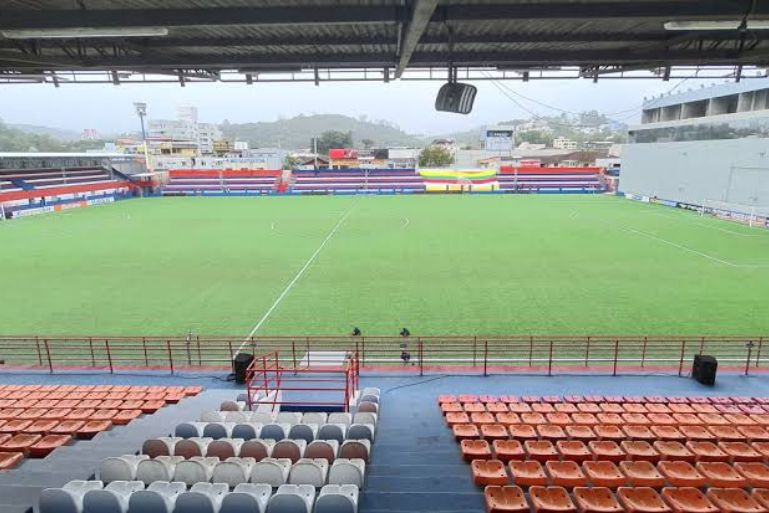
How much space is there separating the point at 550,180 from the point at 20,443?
228ft

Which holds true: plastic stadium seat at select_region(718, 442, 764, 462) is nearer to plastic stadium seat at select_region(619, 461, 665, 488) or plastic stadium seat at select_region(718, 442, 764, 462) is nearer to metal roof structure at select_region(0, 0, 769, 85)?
plastic stadium seat at select_region(619, 461, 665, 488)

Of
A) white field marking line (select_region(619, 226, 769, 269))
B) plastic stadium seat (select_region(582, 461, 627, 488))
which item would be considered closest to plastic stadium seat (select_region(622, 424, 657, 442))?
plastic stadium seat (select_region(582, 461, 627, 488))

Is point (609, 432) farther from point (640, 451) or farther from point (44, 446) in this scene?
point (44, 446)

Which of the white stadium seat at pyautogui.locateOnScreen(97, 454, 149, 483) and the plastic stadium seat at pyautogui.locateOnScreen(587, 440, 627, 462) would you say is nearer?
the white stadium seat at pyautogui.locateOnScreen(97, 454, 149, 483)

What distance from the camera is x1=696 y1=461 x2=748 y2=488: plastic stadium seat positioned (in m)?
5.62

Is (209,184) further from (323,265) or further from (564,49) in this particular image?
(564,49)

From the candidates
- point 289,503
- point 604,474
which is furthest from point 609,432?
point 289,503

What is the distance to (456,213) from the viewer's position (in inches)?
1708

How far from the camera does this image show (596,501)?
5145mm

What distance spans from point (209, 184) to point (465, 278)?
5506cm

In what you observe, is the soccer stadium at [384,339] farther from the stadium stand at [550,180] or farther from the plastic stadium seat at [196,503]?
the stadium stand at [550,180]

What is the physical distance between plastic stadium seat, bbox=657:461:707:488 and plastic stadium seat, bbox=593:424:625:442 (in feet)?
3.15

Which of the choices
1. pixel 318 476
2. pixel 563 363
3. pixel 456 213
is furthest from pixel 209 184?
pixel 318 476

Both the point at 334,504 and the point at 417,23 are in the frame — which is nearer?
the point at 334,504
